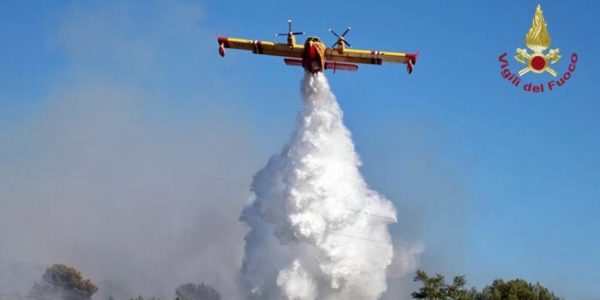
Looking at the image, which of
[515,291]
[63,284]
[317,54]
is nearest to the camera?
[317,54]

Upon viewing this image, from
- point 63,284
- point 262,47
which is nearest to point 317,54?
point 262,47

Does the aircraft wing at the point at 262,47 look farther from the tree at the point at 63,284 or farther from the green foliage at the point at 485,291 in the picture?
the tree at the point at 63,284

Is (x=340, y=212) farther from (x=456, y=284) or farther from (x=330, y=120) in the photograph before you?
(x=456, y=284)

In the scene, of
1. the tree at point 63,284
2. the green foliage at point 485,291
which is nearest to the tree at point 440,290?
the green foliage at point 485,291

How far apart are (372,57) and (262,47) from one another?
11.5m

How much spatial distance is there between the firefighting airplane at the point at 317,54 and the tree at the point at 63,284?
352 feet

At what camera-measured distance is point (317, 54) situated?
232ft

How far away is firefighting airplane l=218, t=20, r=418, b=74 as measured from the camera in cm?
7100

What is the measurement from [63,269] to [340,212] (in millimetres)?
108079

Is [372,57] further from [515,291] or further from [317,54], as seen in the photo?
[515,291]

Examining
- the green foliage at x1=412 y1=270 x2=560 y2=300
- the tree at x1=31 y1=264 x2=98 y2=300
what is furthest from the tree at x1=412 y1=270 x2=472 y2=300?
the tree at x1=31 y1=264 x2=98 y2=300

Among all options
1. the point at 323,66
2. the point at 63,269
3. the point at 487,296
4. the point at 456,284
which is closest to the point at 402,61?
the point at 323,66

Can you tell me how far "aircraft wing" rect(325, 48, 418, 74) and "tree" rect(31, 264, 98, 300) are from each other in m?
112

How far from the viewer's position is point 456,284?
93.6 metres
